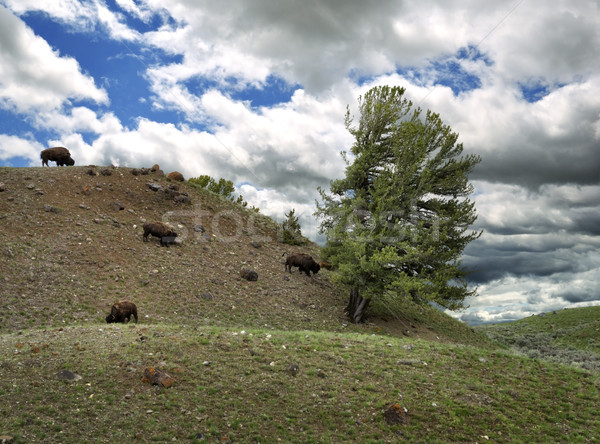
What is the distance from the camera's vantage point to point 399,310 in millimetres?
33219

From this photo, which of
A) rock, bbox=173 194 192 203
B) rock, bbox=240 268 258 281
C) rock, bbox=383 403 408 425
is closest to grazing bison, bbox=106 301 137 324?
rock, bbox=240 268 258 281

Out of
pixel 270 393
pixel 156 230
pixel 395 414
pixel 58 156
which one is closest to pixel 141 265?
pixel 156 230

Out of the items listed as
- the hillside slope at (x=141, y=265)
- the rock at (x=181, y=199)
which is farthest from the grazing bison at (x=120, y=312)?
the rock at (x=181, y=199)

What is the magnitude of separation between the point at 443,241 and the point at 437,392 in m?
14.3

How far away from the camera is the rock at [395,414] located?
1139 centimetres

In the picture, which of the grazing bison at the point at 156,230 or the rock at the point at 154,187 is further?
the rock at the point at 154,187

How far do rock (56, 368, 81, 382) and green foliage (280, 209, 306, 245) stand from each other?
29660mm

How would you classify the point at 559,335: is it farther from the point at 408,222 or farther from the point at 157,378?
the point at 157,378

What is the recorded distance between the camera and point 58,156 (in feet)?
139

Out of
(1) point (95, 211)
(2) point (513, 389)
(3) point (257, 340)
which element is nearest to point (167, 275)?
(1) point (95, 211)

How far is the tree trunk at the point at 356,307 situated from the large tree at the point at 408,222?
2.7 inches

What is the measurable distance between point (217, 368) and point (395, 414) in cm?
575

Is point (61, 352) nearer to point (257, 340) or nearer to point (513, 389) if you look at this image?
point (257, 340)

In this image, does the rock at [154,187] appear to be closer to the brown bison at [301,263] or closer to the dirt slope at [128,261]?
the dirt slope at [128,261]
